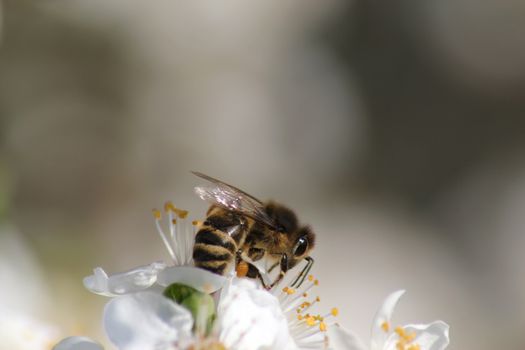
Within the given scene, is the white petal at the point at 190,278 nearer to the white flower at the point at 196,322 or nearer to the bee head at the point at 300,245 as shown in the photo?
the white flower at the point at 196,322

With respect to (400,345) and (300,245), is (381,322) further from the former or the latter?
(300,245)

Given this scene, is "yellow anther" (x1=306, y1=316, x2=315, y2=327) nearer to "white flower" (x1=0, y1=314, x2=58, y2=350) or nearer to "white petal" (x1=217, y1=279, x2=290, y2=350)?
"white petal" (x1=217, y1=279, x2=290, y2=350)

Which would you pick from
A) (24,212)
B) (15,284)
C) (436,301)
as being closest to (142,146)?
(24,212)

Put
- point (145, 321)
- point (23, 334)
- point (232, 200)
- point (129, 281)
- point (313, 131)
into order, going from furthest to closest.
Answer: point (313, 131), point (23, 334), point (232, 200), point (129, 281), point (145, 321)

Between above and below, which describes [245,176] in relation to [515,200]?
below

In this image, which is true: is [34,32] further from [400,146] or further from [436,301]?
[436,301]

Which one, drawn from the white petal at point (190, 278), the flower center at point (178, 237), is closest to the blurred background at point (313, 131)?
the flower center at point (178, 237)

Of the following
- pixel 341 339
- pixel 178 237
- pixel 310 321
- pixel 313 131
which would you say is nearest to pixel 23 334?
pixel 178 237
